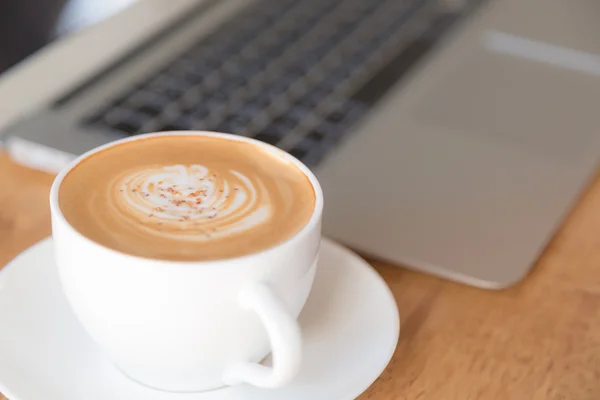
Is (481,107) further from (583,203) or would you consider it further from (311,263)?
(311,263)

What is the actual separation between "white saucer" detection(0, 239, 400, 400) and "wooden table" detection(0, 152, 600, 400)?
0.03m

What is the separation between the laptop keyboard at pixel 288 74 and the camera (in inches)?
26.2

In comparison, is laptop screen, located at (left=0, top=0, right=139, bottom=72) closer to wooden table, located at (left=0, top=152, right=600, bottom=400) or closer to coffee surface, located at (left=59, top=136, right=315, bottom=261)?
wooden table, located at (left=0, top=152, right=600, bottom=400)

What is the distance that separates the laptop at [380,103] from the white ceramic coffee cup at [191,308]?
166mm

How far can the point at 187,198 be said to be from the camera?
1.33ft

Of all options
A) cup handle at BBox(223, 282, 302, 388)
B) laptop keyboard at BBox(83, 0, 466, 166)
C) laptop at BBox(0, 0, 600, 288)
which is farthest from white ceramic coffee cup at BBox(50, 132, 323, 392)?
laptop keyboard at BBox(83, 0, 466, 166)

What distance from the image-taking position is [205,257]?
36 centimetres

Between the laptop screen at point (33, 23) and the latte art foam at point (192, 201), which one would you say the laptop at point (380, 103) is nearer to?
the laptop screen at point (33, 23)

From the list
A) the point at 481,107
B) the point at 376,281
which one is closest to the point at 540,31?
the point at 481,107

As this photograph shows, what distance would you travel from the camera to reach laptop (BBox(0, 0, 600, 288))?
560mm

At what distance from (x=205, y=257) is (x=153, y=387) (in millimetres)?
85

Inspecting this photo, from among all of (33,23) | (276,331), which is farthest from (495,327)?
(33,23)

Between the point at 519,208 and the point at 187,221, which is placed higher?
the point at 187,221

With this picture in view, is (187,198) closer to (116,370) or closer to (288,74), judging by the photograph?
(116,370)
